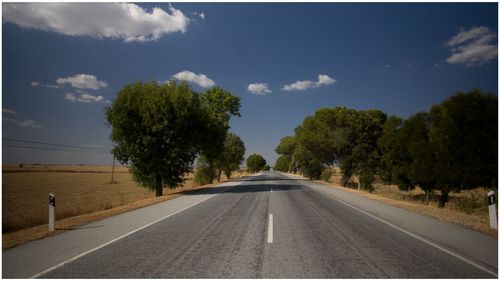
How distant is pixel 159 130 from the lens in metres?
22.1

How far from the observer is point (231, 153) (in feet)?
170

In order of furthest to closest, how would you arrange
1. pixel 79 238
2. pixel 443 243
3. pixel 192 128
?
pixel 192 128
pixel 79 238
pixel 443 243

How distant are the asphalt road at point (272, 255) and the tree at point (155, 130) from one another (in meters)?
14.0

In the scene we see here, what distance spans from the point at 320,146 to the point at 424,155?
15.8 meters

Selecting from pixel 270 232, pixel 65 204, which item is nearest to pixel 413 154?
pixel 270 232

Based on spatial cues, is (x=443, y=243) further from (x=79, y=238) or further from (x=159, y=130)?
(x=159, y=130)

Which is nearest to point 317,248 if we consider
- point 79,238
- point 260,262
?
point 260,262

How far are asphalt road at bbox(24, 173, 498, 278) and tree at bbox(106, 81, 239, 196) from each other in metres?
14.0

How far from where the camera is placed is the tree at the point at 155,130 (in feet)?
72.2

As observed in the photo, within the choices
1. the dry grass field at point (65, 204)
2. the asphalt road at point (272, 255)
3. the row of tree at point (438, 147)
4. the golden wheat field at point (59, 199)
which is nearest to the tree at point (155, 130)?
the dry grass field at point (65, 204)

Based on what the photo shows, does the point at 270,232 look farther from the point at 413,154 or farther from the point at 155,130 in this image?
the point at 413,154

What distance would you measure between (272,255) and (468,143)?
17698 millimetres

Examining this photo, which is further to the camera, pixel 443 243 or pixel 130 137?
pixel 130 137

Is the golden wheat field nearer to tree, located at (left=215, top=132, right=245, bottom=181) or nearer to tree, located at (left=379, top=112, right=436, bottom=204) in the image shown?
tree, located at (left=215, top=132, right=245, bottom=181)
